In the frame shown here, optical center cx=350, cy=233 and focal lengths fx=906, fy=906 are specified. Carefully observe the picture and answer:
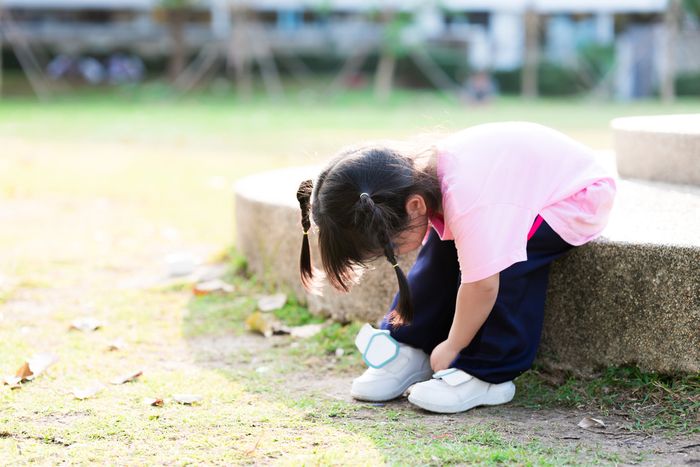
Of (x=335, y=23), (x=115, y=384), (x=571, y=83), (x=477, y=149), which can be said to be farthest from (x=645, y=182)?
(x=335, y=23)

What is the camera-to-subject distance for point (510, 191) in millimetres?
2248

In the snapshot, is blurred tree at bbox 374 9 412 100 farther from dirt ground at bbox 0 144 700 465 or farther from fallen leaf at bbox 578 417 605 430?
fallen leaf at bbox 578 417 605 430

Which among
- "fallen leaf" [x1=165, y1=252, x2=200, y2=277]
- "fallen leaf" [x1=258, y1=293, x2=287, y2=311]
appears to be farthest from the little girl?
"fallen leaf" [x1=165, y1=252, x2=200, y2=277]

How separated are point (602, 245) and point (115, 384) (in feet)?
4.60

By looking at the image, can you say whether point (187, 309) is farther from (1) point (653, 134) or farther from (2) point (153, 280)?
(1) point (653, 134)

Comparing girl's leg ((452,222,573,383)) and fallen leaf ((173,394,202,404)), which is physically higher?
girl's leg ((452,222,573,383))

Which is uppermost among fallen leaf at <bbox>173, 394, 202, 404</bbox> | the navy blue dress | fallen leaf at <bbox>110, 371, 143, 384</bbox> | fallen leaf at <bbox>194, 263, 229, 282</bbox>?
the navy blue dress

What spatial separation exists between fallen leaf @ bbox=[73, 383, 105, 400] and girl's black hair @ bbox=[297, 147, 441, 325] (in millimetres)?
767

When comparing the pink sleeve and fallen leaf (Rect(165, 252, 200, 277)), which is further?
fallen leaf (Rect(165, 252, 200, 277))

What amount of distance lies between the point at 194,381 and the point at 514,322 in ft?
3.05

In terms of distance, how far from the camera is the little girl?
7.09 feet

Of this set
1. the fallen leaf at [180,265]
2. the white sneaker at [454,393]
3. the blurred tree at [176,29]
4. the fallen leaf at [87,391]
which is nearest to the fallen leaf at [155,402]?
the fallen leaf at [87,391]

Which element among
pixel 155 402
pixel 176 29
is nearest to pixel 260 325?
pixel 155 402

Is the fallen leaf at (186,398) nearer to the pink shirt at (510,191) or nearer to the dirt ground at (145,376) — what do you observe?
the dirt ground at (145,376)
